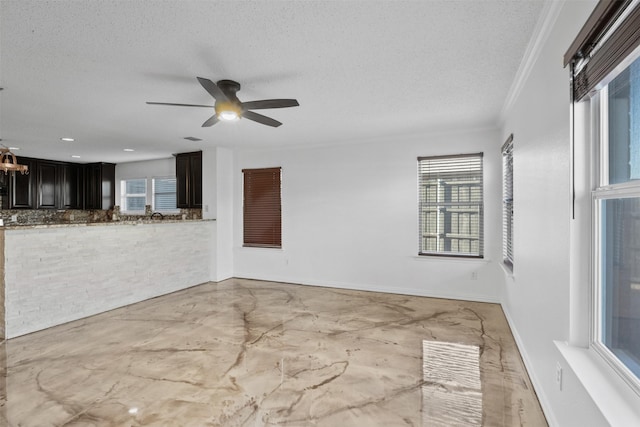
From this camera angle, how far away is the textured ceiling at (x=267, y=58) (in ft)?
6.23

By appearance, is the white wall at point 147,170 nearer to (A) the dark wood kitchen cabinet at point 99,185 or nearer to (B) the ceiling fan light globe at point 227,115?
(A) the dark wood kitchen cabinet at point 99,185

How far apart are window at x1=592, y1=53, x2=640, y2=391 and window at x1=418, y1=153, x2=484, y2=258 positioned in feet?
10.6

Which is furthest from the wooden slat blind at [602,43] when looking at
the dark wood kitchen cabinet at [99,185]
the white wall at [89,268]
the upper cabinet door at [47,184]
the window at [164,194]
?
the upper cabinet door at [47,184]

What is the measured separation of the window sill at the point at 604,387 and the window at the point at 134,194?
7.88m

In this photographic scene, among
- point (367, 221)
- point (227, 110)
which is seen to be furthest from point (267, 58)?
point (367, 221)

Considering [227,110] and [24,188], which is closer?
[227,110]

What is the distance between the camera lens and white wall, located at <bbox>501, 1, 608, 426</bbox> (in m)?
1.68

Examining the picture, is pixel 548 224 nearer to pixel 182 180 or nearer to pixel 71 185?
pixel 182 180

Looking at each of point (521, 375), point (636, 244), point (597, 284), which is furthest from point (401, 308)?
point (636, 244)

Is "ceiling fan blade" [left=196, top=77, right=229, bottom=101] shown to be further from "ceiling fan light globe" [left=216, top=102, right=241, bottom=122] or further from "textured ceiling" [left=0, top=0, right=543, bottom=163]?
"textured ceiling" [left=0, top=0, right=543, bottom=163]

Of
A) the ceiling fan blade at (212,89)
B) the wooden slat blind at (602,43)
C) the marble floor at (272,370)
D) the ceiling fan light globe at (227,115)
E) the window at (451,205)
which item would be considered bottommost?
the marble floor at (272,370)

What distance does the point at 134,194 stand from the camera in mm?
7570

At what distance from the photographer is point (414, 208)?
495 centimetres

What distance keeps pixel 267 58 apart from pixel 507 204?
3.30m
